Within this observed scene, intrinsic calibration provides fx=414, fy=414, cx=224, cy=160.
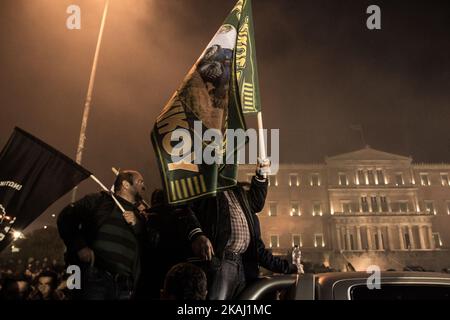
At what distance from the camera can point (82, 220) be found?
379 centimetres

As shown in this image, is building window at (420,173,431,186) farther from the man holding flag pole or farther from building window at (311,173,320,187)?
the man holding flag pole

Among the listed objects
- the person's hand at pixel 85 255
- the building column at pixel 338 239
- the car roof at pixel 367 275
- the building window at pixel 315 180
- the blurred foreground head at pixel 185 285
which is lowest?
the blurred foreground head at pixel 185 285

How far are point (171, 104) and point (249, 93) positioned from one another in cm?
105

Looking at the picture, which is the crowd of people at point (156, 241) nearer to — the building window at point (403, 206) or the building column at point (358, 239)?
the building column at point (358, 239)

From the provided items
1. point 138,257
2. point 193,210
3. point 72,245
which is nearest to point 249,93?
point 193,210

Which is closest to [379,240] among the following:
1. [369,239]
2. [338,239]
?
[369,239]

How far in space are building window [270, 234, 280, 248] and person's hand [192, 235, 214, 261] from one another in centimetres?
5916

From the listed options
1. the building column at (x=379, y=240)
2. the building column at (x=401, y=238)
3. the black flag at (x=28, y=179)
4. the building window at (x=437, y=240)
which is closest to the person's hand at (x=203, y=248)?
the black flag at (x=28, y=179)

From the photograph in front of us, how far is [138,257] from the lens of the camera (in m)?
3.99

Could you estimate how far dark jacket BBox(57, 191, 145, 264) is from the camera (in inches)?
142

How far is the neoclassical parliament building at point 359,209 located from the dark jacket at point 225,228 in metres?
56.3

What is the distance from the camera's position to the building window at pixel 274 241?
61219 mm

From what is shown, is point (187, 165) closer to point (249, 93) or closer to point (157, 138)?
point (157, 138)

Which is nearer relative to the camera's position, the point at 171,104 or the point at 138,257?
the point at 138,257
